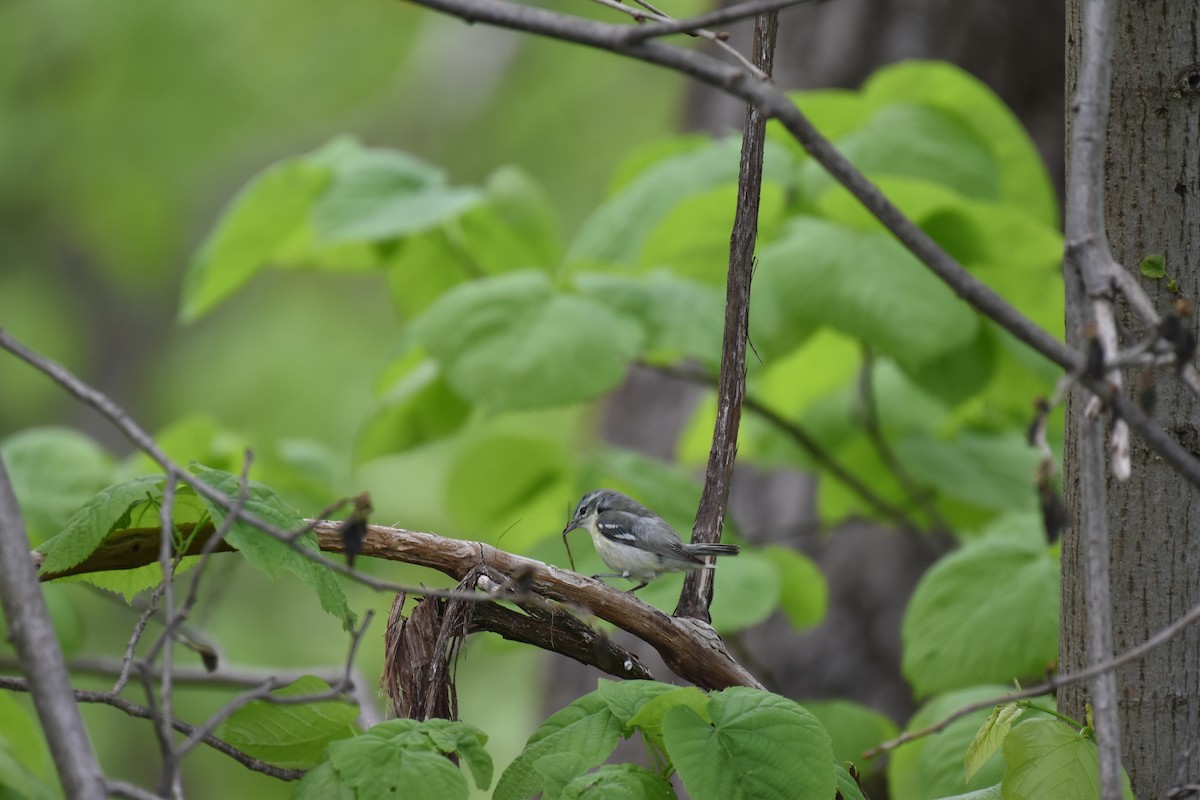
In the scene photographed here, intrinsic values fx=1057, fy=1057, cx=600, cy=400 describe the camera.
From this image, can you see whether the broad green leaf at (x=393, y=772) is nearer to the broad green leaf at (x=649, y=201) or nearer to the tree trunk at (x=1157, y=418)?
the tree trunk at (x=1157, y=418)

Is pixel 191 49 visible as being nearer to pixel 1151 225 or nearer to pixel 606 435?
pixel 606 435

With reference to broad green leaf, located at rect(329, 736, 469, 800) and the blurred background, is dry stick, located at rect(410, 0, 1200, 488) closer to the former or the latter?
broad green leaf, located at rect(329, 736, 469, 800)

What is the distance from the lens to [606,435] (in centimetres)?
541

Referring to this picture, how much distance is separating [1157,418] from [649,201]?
1850mm

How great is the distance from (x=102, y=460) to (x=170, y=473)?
2.25 metres

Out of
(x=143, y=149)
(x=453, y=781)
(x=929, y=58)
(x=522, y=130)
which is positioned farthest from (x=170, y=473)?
(x=522, y=130)

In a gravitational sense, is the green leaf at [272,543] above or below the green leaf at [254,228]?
below

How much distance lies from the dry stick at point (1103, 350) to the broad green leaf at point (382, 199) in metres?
2.18

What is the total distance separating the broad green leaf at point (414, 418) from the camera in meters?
3.30

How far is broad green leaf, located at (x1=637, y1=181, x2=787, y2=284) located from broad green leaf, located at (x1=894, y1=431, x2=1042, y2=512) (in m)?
0.86

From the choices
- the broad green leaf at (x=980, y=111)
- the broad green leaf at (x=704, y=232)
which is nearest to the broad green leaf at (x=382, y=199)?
the broad green leaf at (x=704, y=232)

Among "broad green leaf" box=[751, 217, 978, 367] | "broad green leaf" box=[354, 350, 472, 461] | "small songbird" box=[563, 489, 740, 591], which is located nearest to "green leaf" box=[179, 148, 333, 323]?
"broad green leaf" box=[354, 350, 472, 461]

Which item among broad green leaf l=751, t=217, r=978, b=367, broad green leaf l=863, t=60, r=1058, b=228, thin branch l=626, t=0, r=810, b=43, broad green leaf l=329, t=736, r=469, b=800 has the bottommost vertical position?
broad green leaf l=329, t=736, r=469, b=800

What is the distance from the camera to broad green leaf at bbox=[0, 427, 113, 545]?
115 inches
